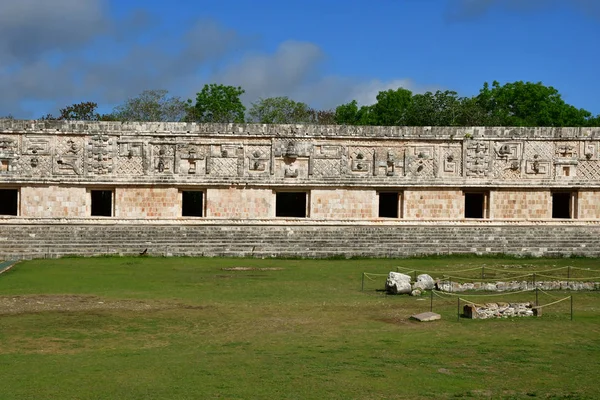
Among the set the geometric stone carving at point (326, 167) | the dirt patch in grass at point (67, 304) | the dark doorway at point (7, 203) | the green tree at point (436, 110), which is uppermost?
the green tree at point (436, 110)

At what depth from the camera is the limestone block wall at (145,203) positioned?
80.0 ft

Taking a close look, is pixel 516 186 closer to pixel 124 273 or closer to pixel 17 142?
pixel 124 273

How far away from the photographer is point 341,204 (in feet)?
82.3

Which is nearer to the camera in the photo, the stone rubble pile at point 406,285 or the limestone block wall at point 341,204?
the stone rubble pile at point 406,285

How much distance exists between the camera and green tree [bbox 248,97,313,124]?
48969mm

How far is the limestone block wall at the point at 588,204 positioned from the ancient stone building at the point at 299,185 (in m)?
0.04

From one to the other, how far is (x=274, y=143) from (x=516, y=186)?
7.94 metres

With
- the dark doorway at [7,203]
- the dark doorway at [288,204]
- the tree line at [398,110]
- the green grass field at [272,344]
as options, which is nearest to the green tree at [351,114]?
the tree line at [398,110]

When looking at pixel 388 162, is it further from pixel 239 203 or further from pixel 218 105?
pixel 218 105

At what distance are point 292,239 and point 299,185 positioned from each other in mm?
1934

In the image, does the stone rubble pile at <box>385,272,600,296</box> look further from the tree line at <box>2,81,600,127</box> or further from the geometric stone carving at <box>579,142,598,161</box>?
the tree line at <box>2,81,600,127</box>

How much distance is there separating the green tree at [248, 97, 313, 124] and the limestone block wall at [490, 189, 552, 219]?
81.4ft

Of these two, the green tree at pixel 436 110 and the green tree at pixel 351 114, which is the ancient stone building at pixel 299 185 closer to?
the green tree at pixel 436 110

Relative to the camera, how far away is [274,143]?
81.6 feet
